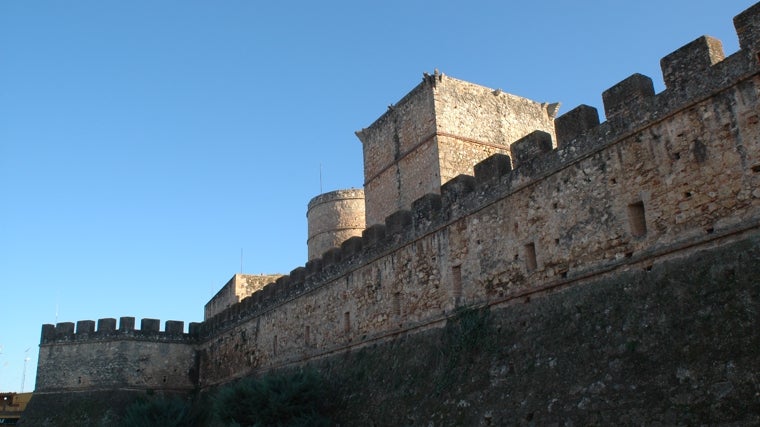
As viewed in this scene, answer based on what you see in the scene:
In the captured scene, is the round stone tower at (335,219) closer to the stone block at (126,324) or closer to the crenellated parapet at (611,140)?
the stone block at (126,324)

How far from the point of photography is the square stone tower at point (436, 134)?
18078 mm

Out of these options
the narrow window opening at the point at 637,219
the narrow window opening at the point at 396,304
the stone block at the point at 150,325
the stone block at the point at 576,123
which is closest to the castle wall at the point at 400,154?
the narrow window opening at the point at 396,304

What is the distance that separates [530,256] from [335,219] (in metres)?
19.1

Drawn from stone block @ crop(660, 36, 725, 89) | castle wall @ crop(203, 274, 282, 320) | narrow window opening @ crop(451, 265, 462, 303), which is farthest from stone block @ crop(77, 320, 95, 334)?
stone block @ crop(660, 36, 725, 89)

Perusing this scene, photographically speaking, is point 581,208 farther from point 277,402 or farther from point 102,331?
A: point 102,331

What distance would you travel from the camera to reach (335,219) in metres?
28.6

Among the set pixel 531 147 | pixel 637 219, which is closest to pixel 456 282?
pixel 531 147

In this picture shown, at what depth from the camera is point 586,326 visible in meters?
8.38

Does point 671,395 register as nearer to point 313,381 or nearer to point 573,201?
point 573,201

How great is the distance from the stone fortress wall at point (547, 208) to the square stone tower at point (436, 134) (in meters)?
0.06

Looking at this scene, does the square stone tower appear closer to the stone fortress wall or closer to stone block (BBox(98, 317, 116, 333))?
the stone fortress wall

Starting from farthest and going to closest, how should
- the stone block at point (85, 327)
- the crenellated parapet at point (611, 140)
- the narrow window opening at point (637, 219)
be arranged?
the stone block at point (85, 327) < the narrow window opening at point (637, 219) < the crenellated parapet at point (611, 140)

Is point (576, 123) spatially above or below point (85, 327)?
below

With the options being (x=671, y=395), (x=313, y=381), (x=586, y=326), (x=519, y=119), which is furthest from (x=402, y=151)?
(x=671, y=395)
